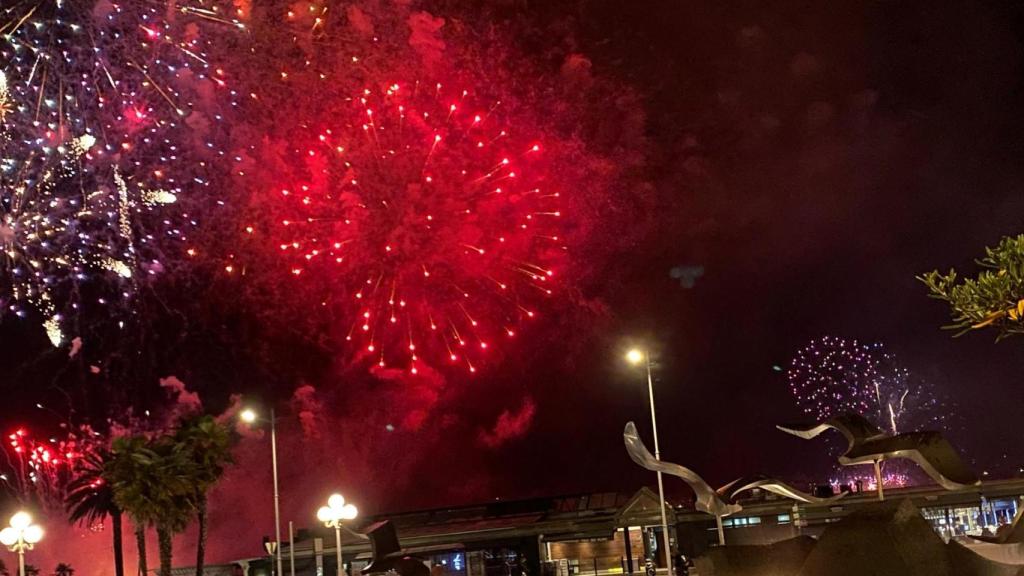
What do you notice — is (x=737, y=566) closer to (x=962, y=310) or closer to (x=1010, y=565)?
(x=1010, y=565)

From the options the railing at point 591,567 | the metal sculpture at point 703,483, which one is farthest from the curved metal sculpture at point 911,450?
the railing at point 591,567

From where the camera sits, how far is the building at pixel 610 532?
142 ft

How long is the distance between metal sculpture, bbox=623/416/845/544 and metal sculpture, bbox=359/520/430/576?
8.77 metres

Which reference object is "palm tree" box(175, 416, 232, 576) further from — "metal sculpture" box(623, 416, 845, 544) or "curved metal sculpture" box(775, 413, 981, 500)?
"curved metal sculpture" box(775, 413, 981, 500)

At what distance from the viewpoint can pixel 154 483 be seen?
39.0 m

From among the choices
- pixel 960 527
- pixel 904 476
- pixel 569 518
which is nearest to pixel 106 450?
pixel 569 518

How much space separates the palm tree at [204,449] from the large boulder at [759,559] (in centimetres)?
2397

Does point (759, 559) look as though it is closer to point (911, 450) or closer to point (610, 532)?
point (911, 450)

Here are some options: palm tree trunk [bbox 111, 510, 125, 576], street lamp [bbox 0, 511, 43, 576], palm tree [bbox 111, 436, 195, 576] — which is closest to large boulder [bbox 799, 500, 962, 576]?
street lamp [bbox 0, 511, 43, 576]

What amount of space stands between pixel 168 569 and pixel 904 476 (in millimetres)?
53398

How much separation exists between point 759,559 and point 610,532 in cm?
2323

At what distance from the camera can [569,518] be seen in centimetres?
4659

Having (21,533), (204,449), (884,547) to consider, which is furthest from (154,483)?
(884,547)

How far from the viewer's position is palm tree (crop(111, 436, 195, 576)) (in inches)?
1534
